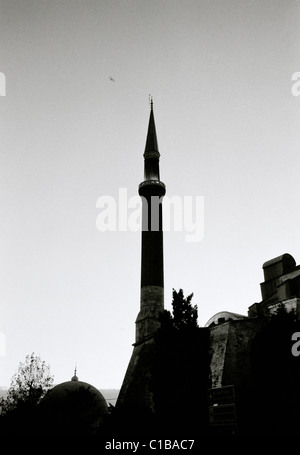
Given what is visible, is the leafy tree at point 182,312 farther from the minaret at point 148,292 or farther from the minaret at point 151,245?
the minaret at point 151,245

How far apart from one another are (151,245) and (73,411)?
1230 cm

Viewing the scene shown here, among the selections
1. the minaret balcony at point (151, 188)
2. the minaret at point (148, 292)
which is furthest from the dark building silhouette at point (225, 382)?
the minaret balcony at point (151, 188)

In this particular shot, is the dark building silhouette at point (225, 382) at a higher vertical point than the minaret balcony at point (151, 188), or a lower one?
lower

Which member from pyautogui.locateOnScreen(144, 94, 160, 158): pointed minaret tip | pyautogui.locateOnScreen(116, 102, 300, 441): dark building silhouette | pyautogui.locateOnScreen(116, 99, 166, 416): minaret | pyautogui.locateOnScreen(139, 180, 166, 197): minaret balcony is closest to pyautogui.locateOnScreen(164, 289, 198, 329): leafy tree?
pyautogui.locateOnScreen(116, 102, 300, 441): dark building silhouette

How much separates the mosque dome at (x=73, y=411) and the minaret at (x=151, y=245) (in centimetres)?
502

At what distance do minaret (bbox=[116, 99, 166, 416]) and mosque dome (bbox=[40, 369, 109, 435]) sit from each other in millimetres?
2057

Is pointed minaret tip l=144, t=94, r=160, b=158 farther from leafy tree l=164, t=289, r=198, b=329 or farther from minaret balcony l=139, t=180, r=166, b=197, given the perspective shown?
leafy tree l=164, t=289, r=198, b=329

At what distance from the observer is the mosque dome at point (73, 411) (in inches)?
900

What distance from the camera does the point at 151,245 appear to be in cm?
3058

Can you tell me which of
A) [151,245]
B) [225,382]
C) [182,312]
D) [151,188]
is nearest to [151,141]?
[151,188]

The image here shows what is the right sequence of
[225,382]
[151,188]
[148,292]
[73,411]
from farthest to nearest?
[151,188] < [148,292] < [73,411] < [225,382]

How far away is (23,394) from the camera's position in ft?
109

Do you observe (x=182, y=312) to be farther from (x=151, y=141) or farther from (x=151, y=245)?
(x=151, y=141)
